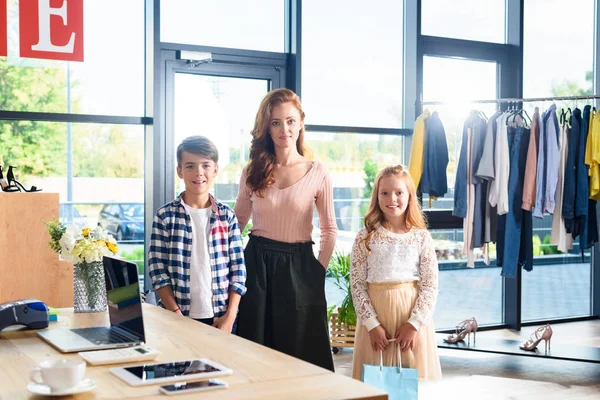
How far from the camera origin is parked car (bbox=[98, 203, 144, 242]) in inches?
183

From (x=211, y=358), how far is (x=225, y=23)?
3.40m

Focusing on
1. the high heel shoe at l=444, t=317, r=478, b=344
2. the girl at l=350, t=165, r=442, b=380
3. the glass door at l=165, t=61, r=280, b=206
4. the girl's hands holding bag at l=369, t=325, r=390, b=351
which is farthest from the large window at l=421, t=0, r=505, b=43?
the girl's hands holding bag at l=369, t=325, r=390, b=351

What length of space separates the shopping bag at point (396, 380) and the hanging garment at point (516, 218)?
228 cm

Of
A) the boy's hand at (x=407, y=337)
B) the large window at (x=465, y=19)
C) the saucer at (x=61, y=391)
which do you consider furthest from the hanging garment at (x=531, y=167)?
the saucer at (x=61, y=391)

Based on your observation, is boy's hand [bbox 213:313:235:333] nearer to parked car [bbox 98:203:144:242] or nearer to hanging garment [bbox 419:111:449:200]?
parked car [bbox 98:203:144:242]

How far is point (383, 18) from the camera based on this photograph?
5535mm

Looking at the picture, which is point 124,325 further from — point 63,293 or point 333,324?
point 333,324

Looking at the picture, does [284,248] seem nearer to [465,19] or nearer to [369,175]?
[369,175]

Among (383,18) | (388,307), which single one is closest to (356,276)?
(388,307)

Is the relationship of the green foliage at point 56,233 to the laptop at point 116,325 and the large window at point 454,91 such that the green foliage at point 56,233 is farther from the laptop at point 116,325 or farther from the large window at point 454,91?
the large window at point 454,91

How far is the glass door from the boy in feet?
6.28

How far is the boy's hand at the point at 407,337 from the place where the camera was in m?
3.25

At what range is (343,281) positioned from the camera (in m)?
5.21

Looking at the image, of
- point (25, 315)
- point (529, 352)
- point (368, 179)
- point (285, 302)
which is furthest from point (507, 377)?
point (25, 315)
